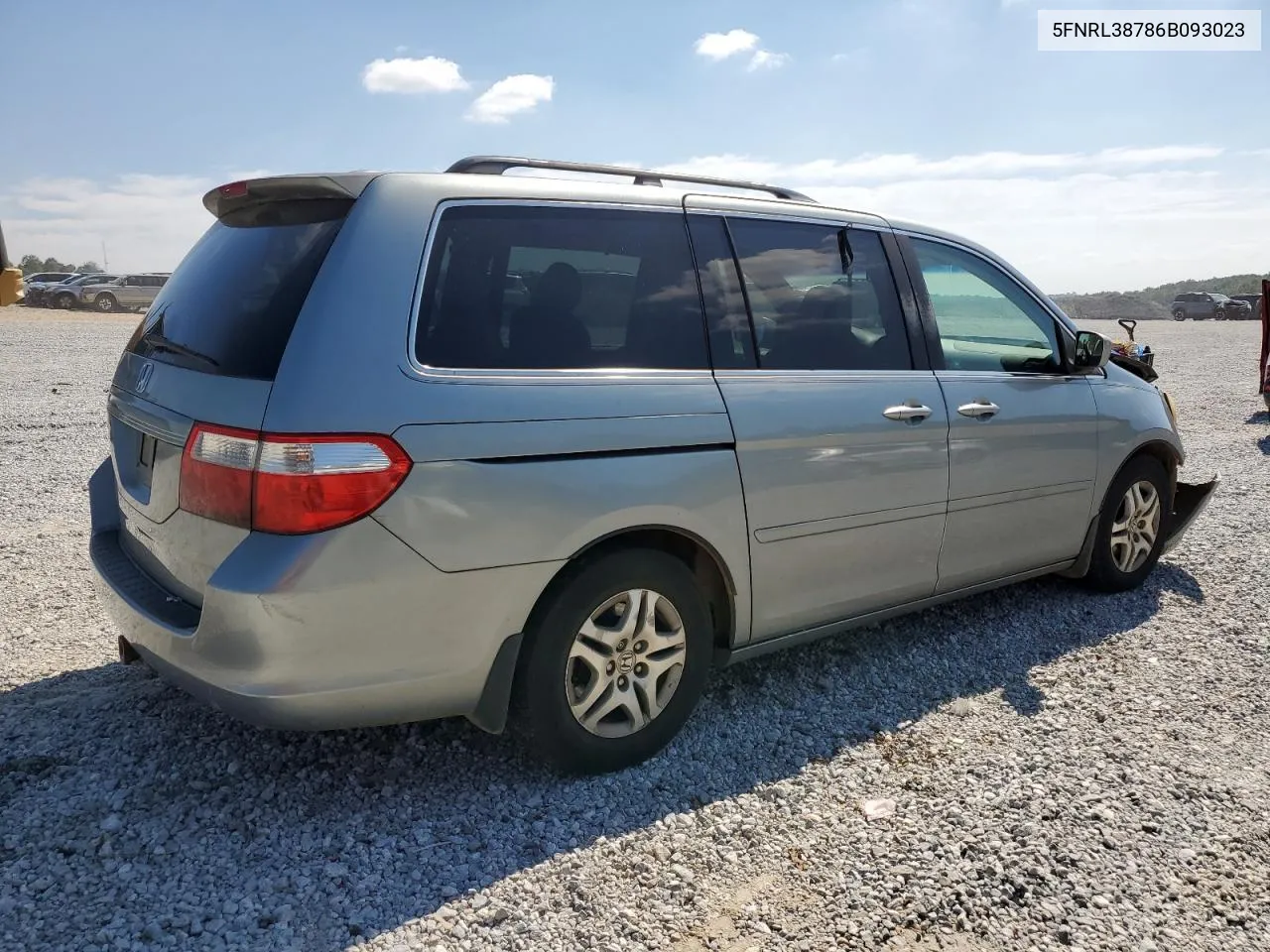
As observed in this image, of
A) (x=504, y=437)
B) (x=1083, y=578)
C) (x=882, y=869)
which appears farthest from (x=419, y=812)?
(x=1083, y=578)

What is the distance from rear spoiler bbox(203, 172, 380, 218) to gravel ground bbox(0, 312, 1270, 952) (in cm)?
185

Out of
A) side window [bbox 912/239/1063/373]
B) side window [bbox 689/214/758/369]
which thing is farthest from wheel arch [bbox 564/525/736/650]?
side window [bbox 912/239/1063/373]

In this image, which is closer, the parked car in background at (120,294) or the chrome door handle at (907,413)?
the chrome door handle at (907,413)

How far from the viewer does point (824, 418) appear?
3477 millimetres

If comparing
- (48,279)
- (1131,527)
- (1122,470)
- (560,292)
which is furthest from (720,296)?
(48,279)

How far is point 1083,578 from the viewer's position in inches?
201

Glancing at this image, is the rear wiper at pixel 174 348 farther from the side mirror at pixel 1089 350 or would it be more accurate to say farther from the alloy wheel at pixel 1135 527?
the alloy wheel at pixel 1135 527

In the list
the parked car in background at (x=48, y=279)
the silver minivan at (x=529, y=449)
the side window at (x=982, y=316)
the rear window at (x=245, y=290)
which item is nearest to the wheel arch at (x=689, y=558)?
the silver minivan at (x=529, y=449)

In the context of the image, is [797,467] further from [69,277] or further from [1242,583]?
[69,277]

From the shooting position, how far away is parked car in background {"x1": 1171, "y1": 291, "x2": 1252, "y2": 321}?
45.5 meters

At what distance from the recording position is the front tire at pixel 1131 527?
4855mm

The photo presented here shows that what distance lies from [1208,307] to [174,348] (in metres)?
52.9

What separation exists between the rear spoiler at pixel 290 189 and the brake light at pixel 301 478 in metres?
0.79

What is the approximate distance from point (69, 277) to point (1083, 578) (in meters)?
42.5
